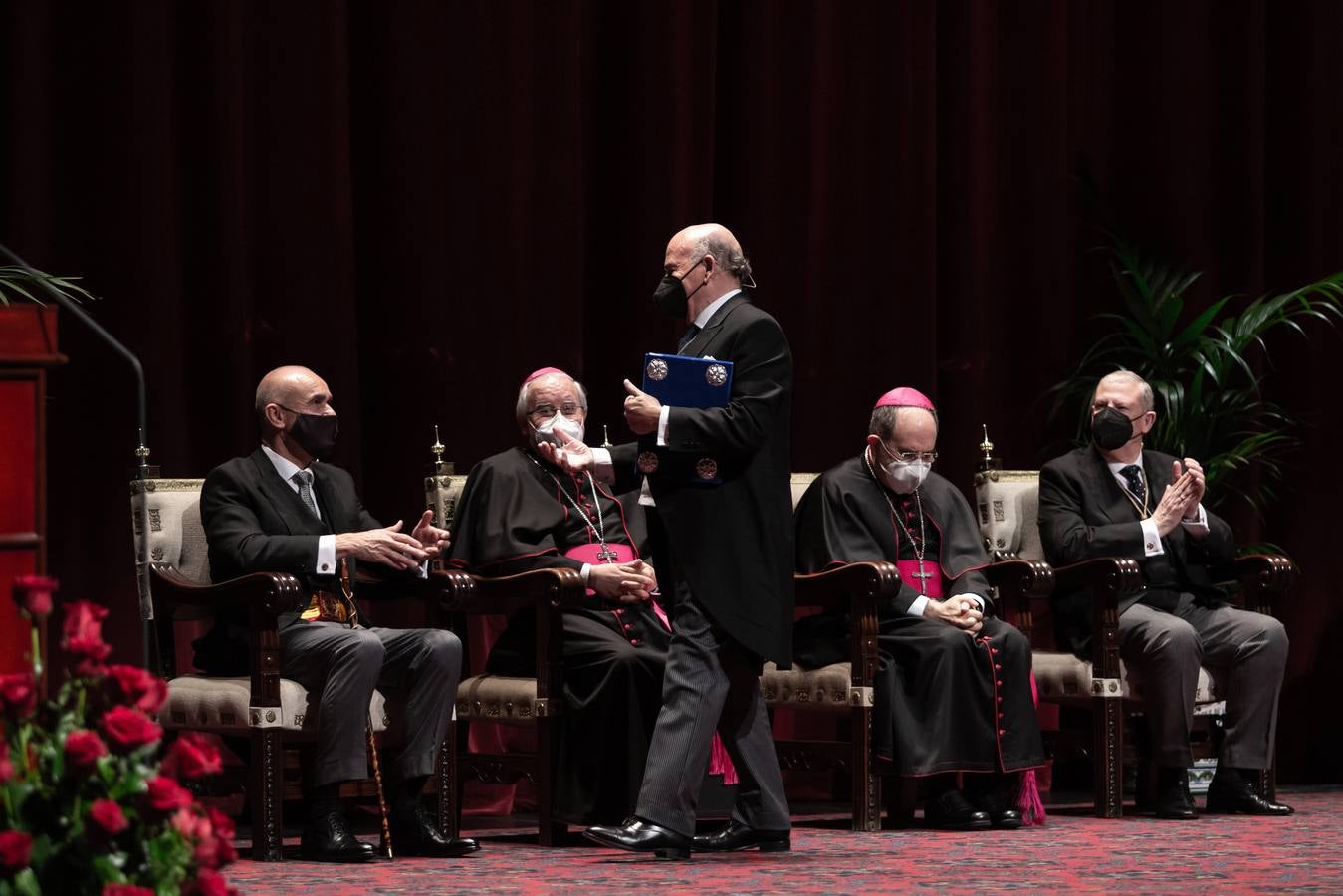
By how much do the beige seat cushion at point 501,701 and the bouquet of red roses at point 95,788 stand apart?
103 inches

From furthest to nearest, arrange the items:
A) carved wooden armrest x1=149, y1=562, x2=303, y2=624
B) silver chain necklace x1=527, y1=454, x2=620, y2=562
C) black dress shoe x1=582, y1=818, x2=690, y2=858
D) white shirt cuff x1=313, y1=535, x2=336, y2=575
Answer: silver chain necklace x1=527, y1=454, x2=620, y2=562
white shirt cuff x1=313, y1=535, x2=336, y2=575
carved wooden armrest x1=149, y1=562, x2=303, y2=624
black dress shoe x1=582, y1=818, x2=690, y2=858

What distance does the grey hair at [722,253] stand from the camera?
4.50 metres

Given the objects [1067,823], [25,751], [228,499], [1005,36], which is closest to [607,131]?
[1005,36]

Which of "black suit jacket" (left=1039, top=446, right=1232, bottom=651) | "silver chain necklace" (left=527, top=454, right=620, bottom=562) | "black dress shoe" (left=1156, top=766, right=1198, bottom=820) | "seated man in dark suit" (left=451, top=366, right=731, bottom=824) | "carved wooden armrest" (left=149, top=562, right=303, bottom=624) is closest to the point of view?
"carved wooden armrest" (left=149, top=562, right=303, bottom=624)

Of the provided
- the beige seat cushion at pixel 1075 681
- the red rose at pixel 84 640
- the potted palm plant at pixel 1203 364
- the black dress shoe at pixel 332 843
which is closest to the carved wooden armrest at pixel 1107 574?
the beige seat cushion at pixel 1075 681

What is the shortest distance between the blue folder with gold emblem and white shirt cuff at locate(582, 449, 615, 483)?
0.26 meters

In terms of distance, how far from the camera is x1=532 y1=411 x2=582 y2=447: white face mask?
5117 millimetres

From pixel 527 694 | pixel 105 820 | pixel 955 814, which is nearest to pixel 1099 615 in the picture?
pixel 955 814

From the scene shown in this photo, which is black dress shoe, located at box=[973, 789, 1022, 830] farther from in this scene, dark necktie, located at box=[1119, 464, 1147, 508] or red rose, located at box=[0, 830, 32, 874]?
red rose, located at box=[0, 830, 32, 874]

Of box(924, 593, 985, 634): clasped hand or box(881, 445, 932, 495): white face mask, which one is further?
box(881, 445, 932, 495): white face mask

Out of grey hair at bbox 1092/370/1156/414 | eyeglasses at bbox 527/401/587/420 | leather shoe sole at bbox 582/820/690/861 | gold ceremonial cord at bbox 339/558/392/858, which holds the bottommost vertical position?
leather shoe sole at bbox 582/820/690/861

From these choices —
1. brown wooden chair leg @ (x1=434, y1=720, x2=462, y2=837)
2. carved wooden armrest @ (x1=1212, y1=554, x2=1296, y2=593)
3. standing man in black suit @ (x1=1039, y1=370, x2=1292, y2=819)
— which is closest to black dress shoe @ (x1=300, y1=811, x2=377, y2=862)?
brown wooden chair leg @ (x1=434, y1=720, x2=462, y2=837)

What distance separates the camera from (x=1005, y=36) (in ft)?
22.4

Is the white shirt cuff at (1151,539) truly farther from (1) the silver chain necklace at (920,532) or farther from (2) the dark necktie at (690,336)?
(2) the dark necktie at (690,336)
